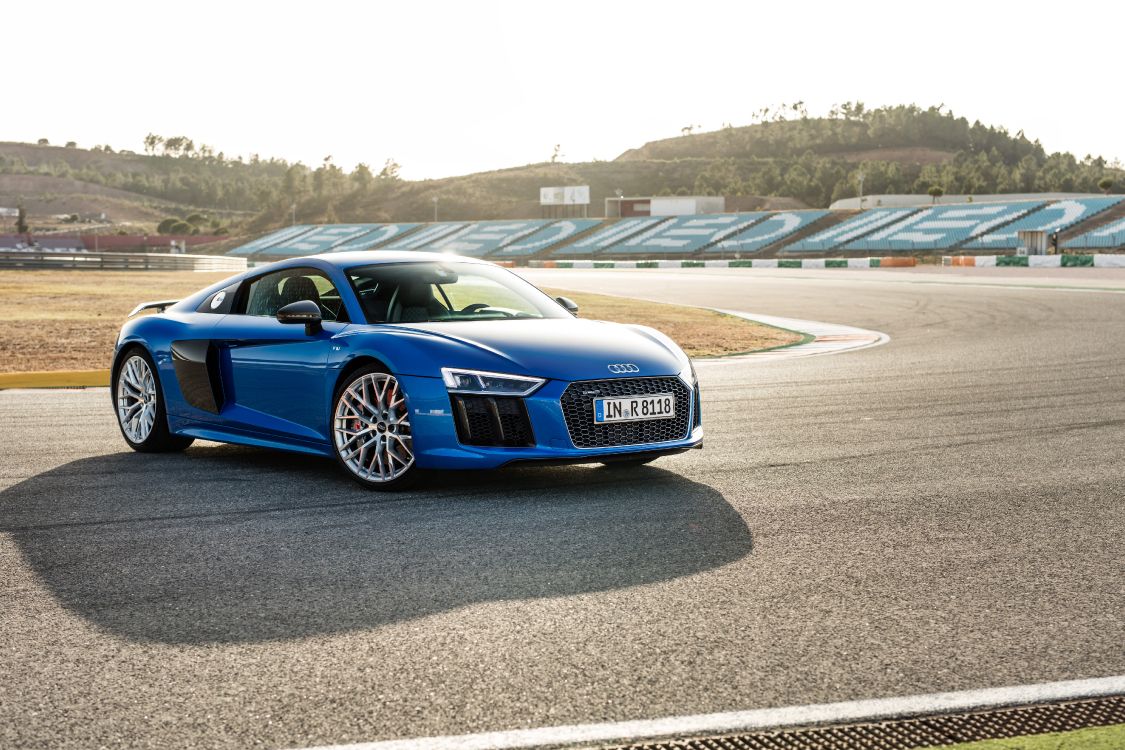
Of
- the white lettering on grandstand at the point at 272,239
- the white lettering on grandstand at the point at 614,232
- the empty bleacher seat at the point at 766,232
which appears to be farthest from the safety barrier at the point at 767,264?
the white lettering on grandstand at the point at 272,239

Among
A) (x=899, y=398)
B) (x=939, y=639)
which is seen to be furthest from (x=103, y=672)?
(x=899, y=398)

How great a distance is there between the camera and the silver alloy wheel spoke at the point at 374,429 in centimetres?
715

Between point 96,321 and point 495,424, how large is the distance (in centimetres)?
1705

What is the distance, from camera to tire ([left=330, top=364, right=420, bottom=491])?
7.15 metres

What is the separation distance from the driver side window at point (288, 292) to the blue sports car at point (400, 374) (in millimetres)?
12

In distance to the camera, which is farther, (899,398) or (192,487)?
(899,398)

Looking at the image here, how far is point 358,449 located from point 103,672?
10.9 ft

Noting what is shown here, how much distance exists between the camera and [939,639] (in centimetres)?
441

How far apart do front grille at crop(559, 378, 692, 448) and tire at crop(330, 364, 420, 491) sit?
912mm

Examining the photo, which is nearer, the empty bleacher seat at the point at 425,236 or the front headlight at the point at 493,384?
the front headlight at the point at 493,384

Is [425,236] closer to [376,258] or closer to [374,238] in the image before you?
[374,238]

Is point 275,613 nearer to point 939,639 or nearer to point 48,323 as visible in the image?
point 939,639

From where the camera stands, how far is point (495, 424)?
6.93 m

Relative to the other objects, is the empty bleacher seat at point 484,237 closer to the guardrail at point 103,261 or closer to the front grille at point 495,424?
the guardrail at point 103,261
